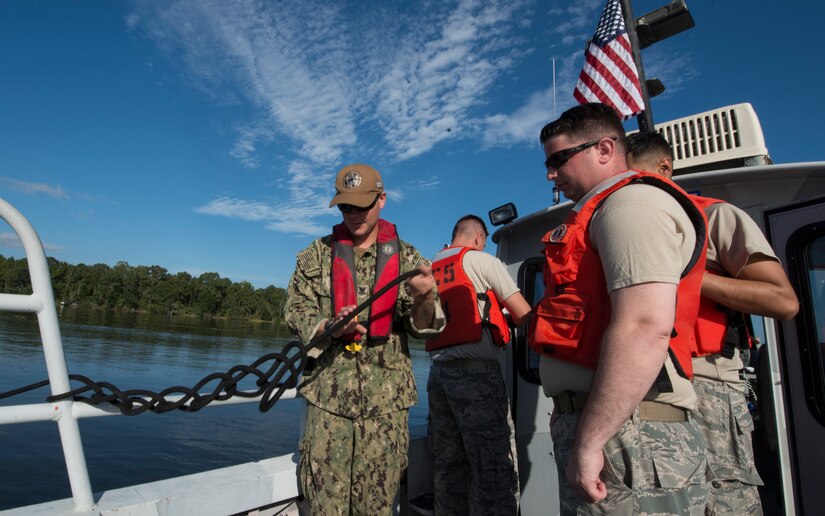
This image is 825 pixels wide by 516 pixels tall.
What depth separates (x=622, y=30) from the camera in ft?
13.3

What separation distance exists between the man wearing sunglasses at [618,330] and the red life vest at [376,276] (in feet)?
2.56

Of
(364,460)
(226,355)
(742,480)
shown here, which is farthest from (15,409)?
(226,355)

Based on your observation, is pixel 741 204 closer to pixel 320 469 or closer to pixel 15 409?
pixel 320 469

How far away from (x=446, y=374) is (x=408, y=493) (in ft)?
3.01

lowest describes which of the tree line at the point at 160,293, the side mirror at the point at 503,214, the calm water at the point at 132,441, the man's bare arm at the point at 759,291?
the calm water at the point at 132,441

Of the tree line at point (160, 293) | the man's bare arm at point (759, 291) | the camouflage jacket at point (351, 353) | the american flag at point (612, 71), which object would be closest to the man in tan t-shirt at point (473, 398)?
the camouflage jacket at point (351, 353)

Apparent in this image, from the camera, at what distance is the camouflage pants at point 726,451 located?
73.0 inches

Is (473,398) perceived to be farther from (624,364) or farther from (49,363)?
(49,363)

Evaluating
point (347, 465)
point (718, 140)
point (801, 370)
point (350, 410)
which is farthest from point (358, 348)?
point (718, 140)

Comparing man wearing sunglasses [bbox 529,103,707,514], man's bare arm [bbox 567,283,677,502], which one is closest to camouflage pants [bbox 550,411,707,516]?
man wearing sunglasses [bbox 529,103,707,514]

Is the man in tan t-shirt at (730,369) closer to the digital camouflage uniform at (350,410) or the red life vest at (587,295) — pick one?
the red life vest at (587,295)

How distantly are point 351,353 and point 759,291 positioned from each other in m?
1.65

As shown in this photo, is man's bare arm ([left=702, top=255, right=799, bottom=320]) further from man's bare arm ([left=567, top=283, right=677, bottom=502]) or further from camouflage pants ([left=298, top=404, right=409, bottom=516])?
camouflage pants ([left=298, top=404, right=409, bottom=516])

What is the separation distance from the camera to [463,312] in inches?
117
